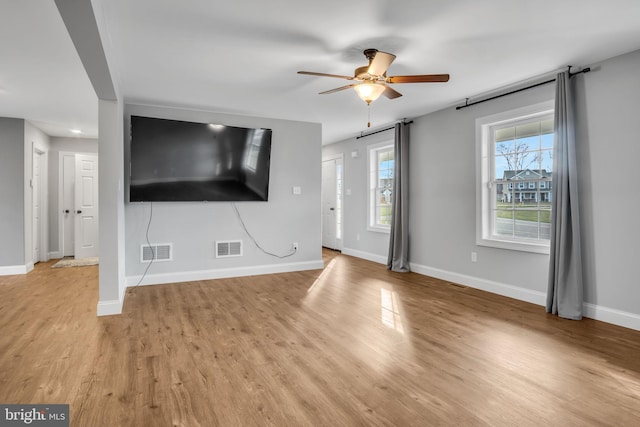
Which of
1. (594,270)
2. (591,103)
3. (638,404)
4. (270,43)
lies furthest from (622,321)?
(270,43)

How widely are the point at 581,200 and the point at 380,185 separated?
11.2 feet

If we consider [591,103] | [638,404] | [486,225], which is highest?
[591,103]

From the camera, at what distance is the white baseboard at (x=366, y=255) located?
6.33 meters

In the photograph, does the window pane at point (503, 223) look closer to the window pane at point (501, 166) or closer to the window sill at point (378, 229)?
the window pane at point (501, 166)

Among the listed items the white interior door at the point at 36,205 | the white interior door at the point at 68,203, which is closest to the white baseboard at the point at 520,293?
the white interior door at the point at 36,205

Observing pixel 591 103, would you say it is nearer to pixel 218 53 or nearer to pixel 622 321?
pixel 622 321

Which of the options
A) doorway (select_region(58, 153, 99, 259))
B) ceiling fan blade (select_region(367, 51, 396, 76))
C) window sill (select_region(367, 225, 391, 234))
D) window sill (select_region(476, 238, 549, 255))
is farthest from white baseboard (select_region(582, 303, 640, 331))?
doorway (select_region(58, 153, 99, 259))

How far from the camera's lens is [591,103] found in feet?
11.3

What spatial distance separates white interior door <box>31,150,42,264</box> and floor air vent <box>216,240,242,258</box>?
3.36 m

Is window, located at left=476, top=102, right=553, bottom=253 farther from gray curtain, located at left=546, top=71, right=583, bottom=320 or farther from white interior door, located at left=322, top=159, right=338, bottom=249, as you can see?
white interior door, located at left=322, top=159, right=338, bottom=249

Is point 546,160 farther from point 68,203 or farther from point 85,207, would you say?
point 68,203

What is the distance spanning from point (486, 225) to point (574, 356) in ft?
7.08

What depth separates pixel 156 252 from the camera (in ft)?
15.8

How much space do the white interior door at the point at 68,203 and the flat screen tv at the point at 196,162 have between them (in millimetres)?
3529
